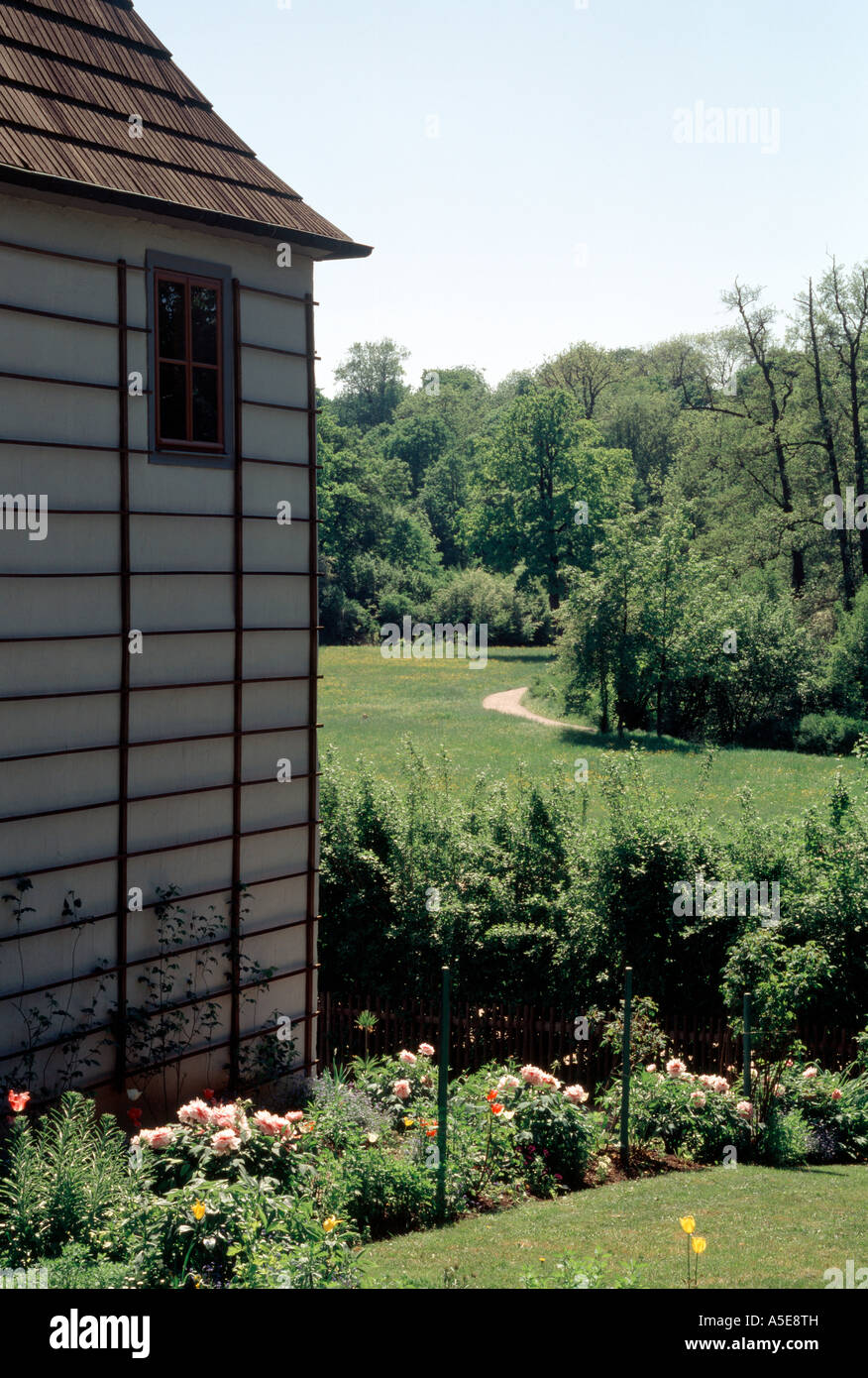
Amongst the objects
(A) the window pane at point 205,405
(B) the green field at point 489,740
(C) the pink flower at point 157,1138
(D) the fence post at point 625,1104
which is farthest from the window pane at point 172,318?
(B) the green field at point 489,740

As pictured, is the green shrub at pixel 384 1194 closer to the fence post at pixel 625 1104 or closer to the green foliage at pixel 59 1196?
the green foliage at pixel 59 1196

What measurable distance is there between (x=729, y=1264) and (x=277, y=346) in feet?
28.7

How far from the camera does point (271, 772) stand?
11844mm

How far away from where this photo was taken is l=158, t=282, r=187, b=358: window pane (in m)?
10.6

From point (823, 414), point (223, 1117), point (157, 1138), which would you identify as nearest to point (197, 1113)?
point (223, 1117)

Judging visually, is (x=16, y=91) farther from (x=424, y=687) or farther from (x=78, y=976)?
(x=424, y=687)

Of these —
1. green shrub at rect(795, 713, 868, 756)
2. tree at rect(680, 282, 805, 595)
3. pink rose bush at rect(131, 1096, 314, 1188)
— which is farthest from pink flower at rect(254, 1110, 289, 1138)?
tree at rect(680, 282, 805, 595)

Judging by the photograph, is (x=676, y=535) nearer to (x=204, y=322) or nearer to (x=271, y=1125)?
(x=204, y=322)

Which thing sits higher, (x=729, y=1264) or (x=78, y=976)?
(x=78, y=976)

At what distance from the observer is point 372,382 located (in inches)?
4269

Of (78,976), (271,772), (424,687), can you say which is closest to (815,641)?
(424,687)

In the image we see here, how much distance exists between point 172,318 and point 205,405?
0.80m

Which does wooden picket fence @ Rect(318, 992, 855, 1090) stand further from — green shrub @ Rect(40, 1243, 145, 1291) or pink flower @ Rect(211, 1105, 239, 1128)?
green shrub @ Rect(40, 1243, 145, 1291)

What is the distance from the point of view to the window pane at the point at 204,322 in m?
10.9
